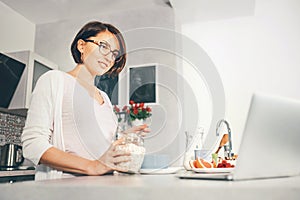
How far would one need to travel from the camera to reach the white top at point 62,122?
1.10 m

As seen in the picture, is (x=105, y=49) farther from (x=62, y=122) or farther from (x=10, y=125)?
(x=10, y=125)

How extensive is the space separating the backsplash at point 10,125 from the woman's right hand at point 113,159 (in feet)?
6.69

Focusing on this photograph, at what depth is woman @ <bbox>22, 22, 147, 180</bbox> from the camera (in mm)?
1050

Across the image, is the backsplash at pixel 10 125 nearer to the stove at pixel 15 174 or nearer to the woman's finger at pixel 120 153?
the stove at pixel 15 174

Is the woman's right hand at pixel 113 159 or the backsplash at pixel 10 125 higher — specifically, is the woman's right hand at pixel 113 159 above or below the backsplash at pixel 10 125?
below

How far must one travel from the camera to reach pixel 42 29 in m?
3.17

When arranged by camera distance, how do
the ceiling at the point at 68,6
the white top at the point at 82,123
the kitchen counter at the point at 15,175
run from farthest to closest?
the ceiling at the point at 68,6 < the kitchen counter at the point at 15,175 < the white top at the point at 82,123

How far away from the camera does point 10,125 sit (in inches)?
111

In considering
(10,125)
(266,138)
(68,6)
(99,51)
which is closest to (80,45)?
(99,51)

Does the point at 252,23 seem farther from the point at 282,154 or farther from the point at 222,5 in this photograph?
the point at 282,154

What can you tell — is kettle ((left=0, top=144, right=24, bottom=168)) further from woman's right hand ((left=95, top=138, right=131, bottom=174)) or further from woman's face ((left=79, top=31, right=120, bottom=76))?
woman's right hand ((left=95, top=138, right=131, bottom=174))

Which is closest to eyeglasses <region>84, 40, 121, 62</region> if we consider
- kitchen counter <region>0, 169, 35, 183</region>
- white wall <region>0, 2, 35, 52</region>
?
kitchen counter <region>0, 169, 35, 183</region>

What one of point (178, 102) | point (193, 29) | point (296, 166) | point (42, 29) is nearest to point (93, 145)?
point (296, 166)

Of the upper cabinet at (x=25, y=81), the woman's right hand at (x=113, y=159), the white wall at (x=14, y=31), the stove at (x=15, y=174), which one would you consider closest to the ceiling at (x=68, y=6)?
the white wall at (x=14, y=31)
